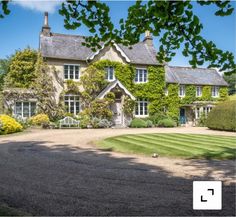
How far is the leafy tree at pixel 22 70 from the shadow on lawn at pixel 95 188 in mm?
23136

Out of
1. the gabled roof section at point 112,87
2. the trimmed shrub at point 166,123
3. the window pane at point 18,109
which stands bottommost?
the trimmed shrub at point 166,123

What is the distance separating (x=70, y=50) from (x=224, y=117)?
58.1 ft

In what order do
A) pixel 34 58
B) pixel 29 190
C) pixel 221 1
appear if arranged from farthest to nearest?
pixel 34 58 < pixel 29 190 < pixel 221 1

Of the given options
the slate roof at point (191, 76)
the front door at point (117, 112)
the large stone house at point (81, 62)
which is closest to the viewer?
the large stone house at point (81, 62)

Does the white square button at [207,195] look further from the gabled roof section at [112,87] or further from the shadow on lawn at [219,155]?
the gabled roof section at [112,87]

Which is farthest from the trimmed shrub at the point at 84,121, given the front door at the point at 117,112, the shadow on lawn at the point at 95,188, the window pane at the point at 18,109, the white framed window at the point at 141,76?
the shadow on lawn at the point at 95,188

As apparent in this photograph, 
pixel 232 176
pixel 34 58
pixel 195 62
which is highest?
pixel 34 58

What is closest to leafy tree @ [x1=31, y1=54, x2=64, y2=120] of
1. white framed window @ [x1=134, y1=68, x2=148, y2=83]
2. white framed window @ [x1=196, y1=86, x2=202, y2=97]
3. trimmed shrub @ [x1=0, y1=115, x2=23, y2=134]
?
trimmed shrub @ [x1=0, y1=115, x2=23, y2=134]

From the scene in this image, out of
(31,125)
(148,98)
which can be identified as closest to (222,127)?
(148,98)

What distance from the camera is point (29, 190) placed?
21.8 feet

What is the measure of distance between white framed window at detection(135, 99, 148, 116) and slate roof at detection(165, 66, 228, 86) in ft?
19.3

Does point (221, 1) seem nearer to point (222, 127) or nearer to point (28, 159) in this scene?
point (28, 159)

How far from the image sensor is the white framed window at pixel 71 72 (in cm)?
3012

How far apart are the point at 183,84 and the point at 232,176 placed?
31576mm
